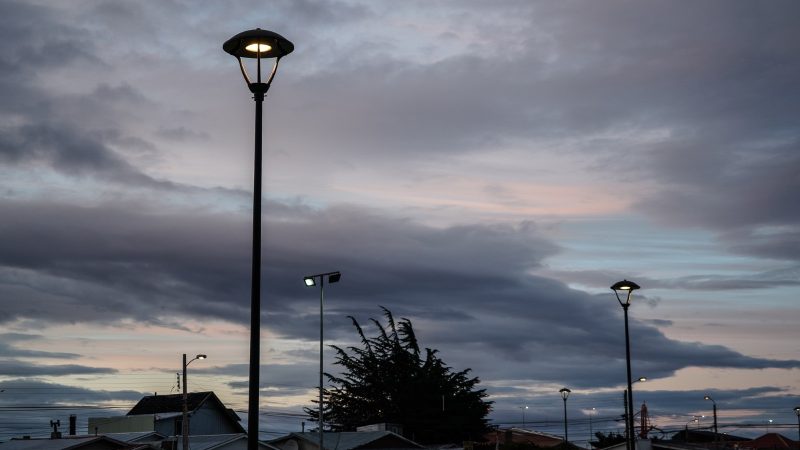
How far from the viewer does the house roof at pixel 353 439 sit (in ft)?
268

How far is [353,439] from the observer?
84.1 meters

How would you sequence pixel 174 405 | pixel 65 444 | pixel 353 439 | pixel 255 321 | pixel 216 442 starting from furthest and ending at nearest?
pixel 174 405
pixel 353 439
pixel 216 442
pixel 65 444
pixel 255 321

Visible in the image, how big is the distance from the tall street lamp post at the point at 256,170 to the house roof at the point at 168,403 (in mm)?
97099

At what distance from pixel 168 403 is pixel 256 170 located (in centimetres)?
10674

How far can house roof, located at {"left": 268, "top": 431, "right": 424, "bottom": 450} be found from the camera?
8160 centimetres

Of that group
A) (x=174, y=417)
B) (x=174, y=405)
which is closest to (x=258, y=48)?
(x=174, y=417)

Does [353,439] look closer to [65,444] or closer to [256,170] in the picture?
[65,444]

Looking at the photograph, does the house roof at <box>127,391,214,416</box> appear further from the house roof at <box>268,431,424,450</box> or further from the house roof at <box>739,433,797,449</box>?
the house roof at <box>739,433,797,449</box>

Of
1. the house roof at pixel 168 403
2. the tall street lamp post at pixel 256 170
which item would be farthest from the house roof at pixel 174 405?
the tall street lamp post at pixel 256 170

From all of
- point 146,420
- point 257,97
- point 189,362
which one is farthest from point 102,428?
point 257,97

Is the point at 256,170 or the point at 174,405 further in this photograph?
the point at 174,405

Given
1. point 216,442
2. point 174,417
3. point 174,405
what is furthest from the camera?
point 174,405

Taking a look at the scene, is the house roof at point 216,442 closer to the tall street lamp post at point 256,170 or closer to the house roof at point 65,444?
the house roof at point 65,444

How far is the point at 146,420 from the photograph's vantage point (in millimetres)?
109312
